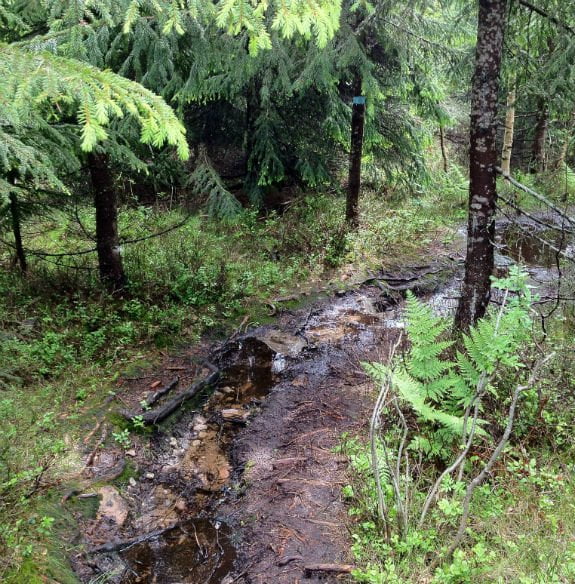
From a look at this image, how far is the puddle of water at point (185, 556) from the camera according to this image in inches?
155

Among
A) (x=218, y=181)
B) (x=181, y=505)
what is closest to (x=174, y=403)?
(x=181, y=505)

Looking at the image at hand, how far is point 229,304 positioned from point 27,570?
5553mm

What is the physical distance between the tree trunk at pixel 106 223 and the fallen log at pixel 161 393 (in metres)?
2.26

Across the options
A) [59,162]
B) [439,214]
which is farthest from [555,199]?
[59,162]

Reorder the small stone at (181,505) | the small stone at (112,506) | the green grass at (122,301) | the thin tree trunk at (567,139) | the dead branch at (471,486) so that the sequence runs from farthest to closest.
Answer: the thin tree trunk at (567,139)
the small stone at (181,505)
the small stone at (112,506)
the green grass at (122,301)
the dead branch at (471,486)

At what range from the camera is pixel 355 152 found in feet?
36.0

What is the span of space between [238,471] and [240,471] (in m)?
0.02

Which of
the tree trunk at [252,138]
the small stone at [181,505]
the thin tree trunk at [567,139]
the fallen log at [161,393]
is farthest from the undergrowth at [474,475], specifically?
the tree trunk at [252,138]

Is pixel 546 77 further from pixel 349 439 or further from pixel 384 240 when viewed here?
pixel 384 240

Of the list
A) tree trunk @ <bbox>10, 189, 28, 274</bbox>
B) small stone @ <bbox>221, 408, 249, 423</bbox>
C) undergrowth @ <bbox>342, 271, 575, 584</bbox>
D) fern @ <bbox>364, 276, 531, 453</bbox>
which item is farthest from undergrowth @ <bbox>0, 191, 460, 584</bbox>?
fern @ <bbox>364, 276, 531, 453</bbox>

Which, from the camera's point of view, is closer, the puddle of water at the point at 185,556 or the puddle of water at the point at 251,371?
the puddle of water at the point at 185,556

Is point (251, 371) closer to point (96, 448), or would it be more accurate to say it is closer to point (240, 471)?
point (240, 471)

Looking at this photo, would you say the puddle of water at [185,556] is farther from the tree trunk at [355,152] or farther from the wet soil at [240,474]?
the tree trunk at [355,152]

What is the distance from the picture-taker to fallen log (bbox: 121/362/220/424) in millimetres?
5695
